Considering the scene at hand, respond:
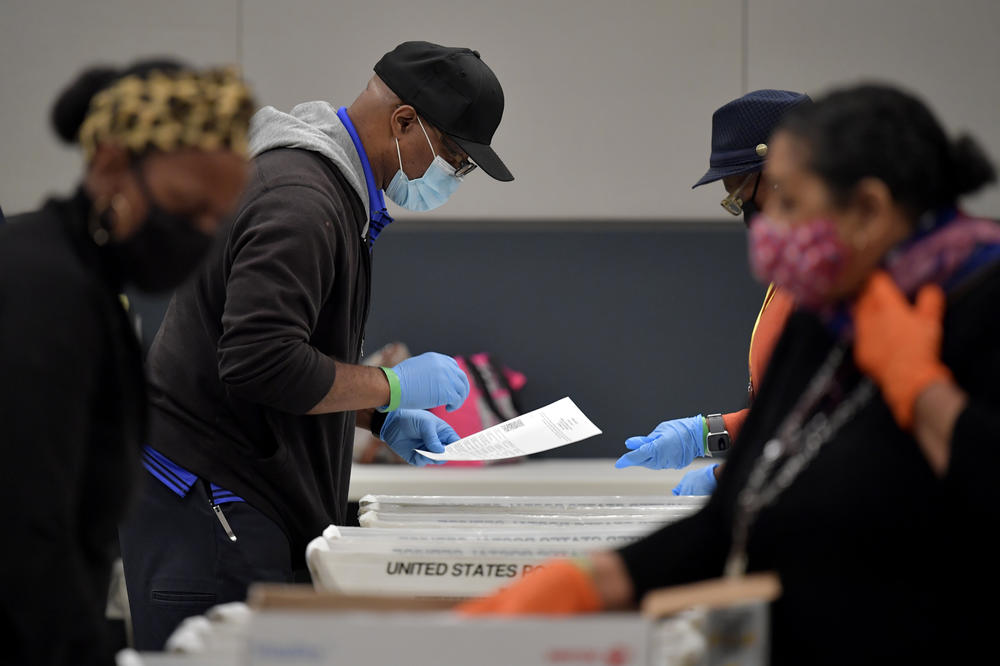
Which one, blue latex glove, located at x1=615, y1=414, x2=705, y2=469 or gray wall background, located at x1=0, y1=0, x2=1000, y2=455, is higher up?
gray wall background, located at x1=0, y1=0, x2=1000, y2=455

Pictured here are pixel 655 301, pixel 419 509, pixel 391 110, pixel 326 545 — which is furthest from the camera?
pixel 655 301

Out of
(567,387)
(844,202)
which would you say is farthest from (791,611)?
(567,387)

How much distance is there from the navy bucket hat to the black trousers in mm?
878

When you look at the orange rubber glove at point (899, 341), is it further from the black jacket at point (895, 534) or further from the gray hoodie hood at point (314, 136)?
the gray hoodie hood at point (314, 136)

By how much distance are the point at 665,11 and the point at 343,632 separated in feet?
7.81

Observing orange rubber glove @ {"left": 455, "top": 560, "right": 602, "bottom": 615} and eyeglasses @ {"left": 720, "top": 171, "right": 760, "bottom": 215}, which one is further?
eyeglasses @ {"left": 720, "top": 171, "right": 760, "bottom": 215}

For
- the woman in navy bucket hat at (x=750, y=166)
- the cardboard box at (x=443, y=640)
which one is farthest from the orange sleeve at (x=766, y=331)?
the cardboard box at (x=443, y=640)

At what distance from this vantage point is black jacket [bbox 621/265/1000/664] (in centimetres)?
75

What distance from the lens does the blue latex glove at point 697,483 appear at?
70.8 inches

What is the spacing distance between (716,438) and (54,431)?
1.36m

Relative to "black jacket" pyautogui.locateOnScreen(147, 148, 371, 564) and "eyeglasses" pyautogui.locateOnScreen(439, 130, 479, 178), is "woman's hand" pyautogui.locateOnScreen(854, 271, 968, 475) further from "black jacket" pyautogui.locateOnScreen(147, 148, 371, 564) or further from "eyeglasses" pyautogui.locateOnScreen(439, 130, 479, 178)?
"eyeglasses" pyautogui.locateOnScreen(439, 130, 479, 178)

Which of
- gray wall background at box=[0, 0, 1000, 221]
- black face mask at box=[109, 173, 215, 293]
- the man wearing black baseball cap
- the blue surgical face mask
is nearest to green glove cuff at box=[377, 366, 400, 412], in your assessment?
the man wearing black baseball cap

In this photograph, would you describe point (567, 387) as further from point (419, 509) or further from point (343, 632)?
point (343, 632)

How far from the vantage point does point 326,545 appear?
1159mm
